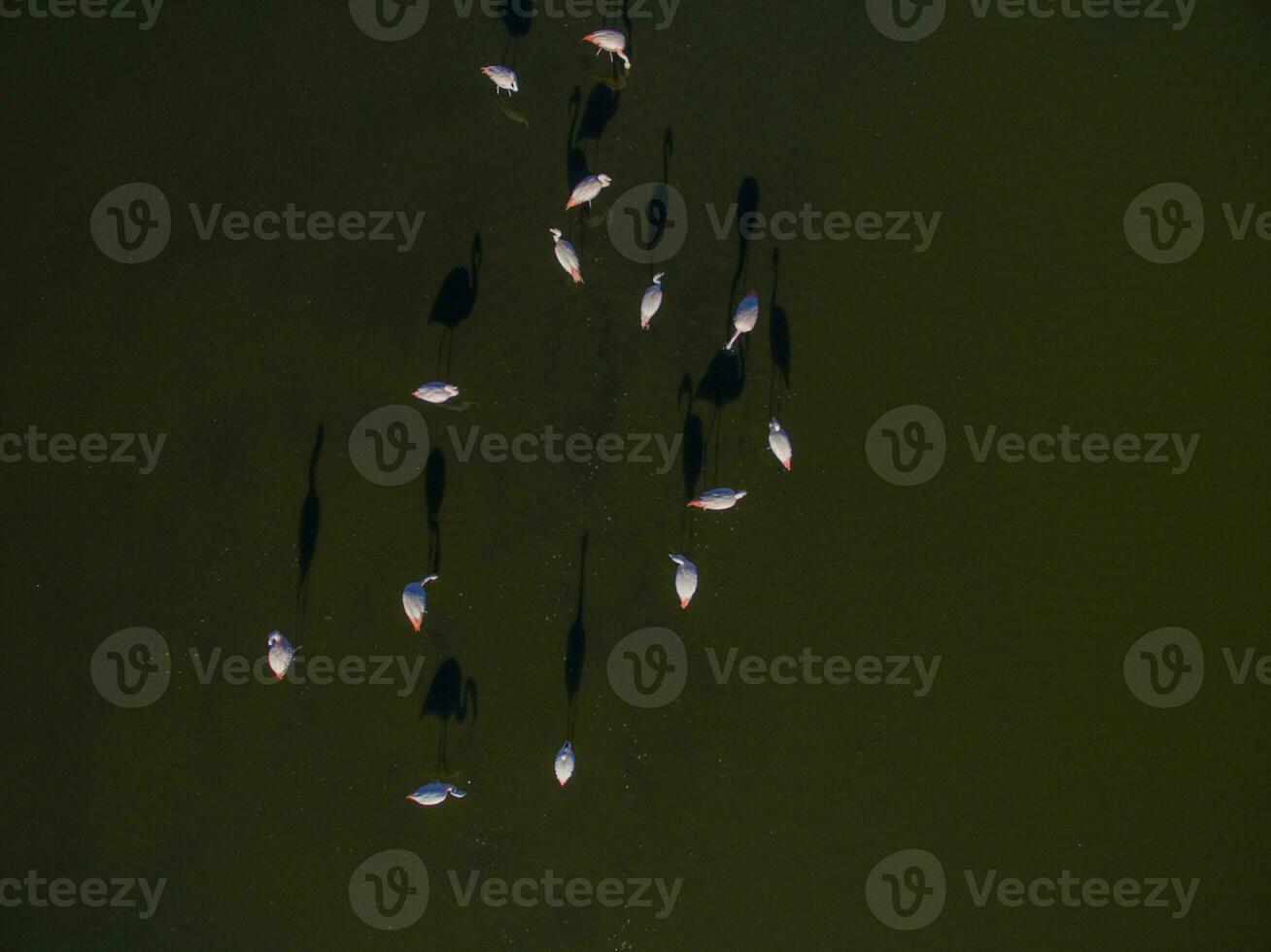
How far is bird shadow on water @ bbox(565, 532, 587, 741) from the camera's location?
1.57m

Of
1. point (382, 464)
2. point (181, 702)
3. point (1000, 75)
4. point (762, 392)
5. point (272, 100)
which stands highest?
point (1000, 75)

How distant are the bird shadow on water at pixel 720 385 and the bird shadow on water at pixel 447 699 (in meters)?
0.70

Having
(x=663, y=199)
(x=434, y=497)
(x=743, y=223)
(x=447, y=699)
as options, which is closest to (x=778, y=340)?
(x=743, y=223)

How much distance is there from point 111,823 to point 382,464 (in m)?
0.98

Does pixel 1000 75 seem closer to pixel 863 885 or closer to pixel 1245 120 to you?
pixel 1245 120

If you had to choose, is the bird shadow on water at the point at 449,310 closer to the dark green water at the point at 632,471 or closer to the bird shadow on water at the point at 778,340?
the dark green water at the point at 632,471

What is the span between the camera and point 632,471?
5.16 feet

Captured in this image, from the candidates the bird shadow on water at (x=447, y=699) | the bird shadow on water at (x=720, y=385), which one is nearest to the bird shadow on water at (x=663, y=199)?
the bird shadow on water at (x=720, y=385)

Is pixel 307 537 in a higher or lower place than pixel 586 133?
lower

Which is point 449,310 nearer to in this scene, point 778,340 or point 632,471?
point 632,471

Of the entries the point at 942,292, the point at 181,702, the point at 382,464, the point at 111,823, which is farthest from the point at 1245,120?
the point at 111,823

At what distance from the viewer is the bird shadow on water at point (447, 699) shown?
5.17 ft

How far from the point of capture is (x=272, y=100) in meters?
1.56

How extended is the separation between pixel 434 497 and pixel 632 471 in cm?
43
